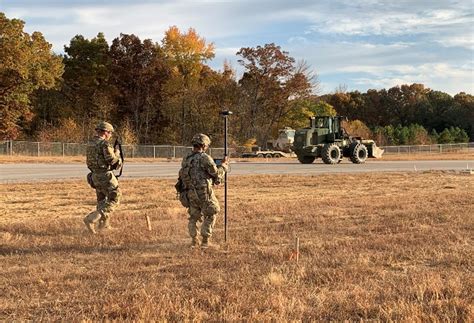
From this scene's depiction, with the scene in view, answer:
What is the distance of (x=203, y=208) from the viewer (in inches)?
326

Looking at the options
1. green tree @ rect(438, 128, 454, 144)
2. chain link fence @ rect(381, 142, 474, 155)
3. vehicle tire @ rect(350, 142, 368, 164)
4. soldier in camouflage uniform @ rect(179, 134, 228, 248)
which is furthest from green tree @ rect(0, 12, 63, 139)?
green tree @ rect(438, 128, 454, 144)

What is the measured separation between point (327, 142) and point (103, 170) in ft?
83.3

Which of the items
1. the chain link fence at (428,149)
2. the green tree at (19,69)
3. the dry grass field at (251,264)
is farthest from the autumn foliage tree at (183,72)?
the dry grass field at (251,264)

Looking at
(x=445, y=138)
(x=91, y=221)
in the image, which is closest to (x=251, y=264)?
(x=91, y=221)

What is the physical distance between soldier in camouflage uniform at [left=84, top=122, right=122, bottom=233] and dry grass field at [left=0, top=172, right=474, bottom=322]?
38cm

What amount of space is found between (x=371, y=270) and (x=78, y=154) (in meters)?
39.6

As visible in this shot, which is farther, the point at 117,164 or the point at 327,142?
the point at 327,142

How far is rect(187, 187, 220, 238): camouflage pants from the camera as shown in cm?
823

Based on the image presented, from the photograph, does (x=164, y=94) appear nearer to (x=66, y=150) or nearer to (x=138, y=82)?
(x=138, y=82)

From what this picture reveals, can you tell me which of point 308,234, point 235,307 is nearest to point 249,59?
point 308,234

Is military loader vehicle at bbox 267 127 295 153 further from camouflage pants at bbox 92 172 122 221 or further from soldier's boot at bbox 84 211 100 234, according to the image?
soldier's boot at bbox 84 211 100 234

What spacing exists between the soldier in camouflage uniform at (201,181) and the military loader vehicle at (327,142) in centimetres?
2474

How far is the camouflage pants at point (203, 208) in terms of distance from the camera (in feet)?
27.0

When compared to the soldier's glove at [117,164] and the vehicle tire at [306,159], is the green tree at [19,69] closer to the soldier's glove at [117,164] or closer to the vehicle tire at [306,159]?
the vehicle tire at [306,159]
